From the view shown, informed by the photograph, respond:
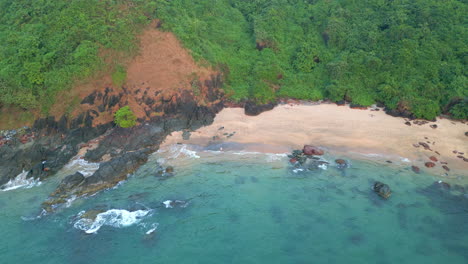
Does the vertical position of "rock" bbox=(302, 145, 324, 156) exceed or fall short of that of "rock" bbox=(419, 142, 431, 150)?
it falls short

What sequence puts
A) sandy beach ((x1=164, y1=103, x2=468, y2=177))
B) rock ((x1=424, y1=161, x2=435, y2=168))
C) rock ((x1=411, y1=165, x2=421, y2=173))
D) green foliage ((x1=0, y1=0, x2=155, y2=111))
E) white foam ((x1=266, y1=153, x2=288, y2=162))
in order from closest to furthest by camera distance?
rock ((x1=411, y1=165, x2=421, y2=173))
rock ((x1=424, y1=161, x2=435, y2=168))
sandy beach ((x1=164, y1=103, x2=468, y2=177))
white foam ((x1=266, y1=153, x2=288, y2=162))
green foliage ((x1=0, y1=0, x2=155, y2=111))

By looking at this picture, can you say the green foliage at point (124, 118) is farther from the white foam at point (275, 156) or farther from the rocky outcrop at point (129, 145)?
the white foam at point (275, 156)

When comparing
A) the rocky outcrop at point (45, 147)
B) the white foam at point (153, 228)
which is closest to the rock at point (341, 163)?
the white foam at point (153, 228)

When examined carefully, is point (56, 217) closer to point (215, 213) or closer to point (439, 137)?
point (215, 213)

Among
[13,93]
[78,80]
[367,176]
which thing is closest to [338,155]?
[367,176]

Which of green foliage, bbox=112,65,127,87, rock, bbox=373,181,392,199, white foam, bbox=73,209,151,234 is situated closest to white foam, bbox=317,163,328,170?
rock, bbox=373,181,392,199

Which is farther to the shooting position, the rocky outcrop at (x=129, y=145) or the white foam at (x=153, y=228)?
the rocky outcrop at (x=129, y=145)

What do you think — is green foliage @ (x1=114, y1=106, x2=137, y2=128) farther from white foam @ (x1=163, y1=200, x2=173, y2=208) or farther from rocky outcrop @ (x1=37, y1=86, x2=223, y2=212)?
white foam @ (x1=163, y1=200, x2=173, y2=208)
